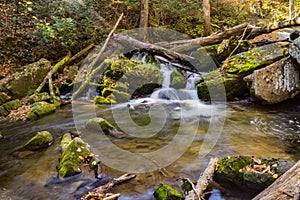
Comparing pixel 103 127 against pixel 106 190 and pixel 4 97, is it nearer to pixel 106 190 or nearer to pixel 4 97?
pixel 106 190

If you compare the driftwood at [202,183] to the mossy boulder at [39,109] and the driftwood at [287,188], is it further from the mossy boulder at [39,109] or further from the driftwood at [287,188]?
the mossy boulder at [39,109]

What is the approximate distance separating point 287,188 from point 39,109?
24.4 ft

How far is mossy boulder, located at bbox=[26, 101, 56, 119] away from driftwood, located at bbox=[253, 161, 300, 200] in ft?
23.1

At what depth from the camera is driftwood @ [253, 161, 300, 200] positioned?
213cm

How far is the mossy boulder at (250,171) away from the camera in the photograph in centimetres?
304

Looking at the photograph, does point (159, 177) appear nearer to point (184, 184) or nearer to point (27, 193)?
point (184, 184)

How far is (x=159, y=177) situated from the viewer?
381 centimetres

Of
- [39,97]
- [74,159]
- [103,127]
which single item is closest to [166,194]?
[74,159]

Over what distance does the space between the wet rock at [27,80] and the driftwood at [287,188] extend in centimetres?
936

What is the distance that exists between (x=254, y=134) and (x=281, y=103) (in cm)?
312

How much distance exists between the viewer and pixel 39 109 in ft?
25.5

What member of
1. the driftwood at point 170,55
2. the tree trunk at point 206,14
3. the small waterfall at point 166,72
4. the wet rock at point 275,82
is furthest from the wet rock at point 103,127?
the tree trunk at point 206,14

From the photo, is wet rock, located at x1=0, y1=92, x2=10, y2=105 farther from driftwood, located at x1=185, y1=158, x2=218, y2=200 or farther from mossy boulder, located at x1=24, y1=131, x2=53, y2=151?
driftwood, located at x1=185, y1=158, x2=218, y2=200

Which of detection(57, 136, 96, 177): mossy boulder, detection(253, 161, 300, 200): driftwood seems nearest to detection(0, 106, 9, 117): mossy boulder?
detection(57, 136, 96, 177): mossy boulder
